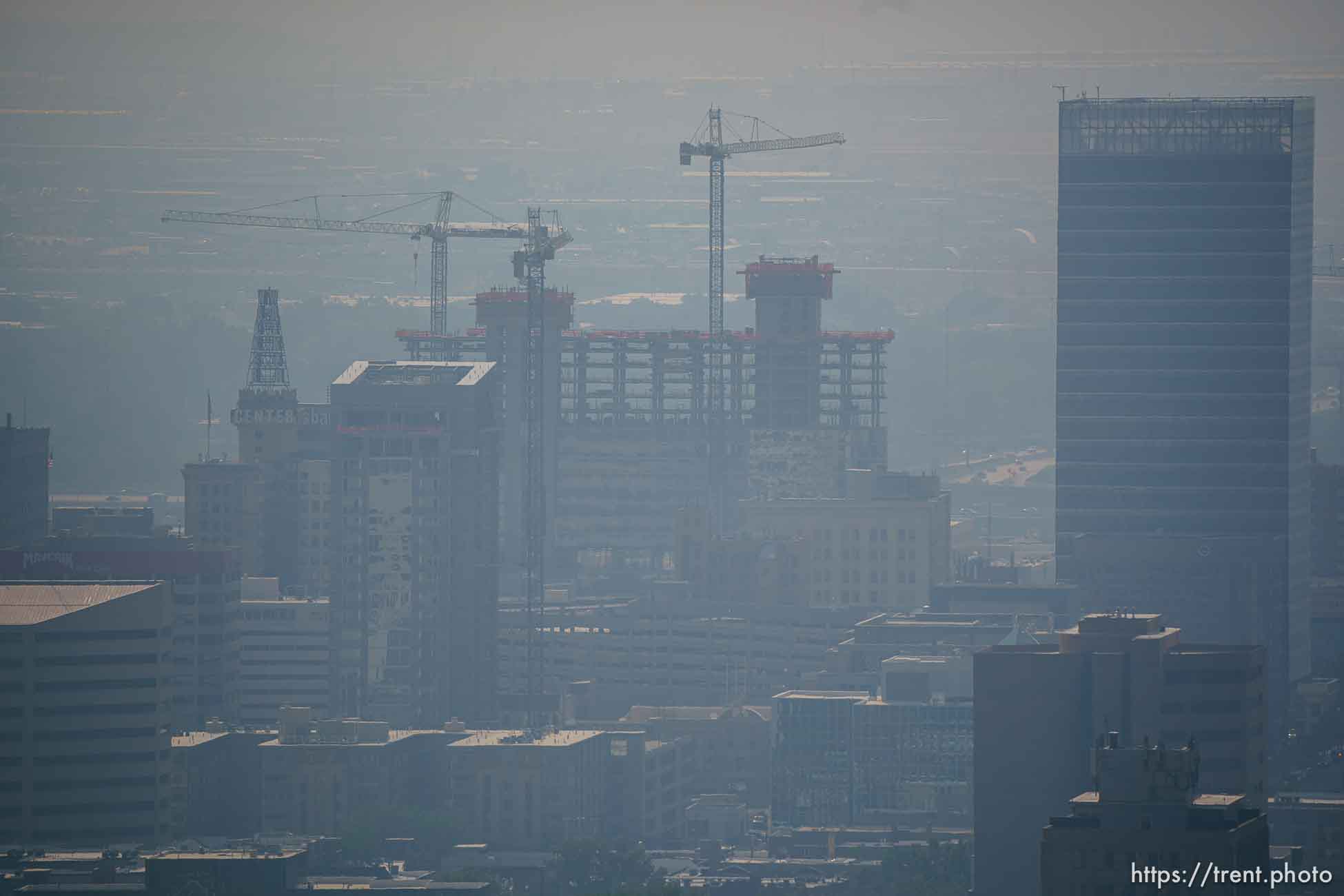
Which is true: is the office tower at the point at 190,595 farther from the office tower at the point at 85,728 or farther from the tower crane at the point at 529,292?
the office tower at the point at 85,728

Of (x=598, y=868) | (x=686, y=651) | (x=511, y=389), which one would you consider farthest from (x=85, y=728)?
(x=511, y=389)

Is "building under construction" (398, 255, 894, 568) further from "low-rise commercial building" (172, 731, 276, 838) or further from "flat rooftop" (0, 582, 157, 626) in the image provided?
"flat rooftop" (0, 582, 157, 626)

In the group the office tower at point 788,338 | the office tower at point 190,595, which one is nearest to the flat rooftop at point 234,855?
the office tower at point 190,595

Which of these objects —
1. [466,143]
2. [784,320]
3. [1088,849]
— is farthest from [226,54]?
[1088,849]

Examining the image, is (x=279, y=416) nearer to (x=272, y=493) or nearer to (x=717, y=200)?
(x=272, y=493)

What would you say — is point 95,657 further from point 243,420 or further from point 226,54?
point 226,54

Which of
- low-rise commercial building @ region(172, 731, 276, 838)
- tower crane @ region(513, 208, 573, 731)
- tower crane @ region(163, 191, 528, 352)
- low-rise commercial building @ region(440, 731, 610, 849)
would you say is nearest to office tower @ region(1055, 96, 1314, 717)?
tower crane @ region(513, 208, 573, 731)
